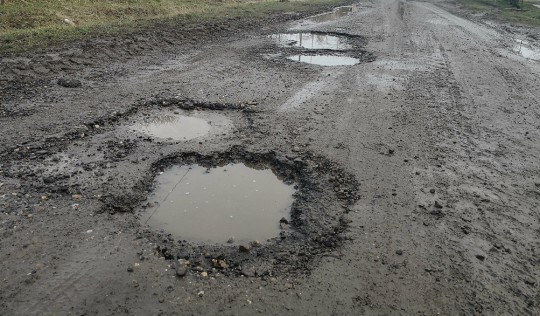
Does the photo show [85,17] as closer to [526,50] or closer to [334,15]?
[334,15]

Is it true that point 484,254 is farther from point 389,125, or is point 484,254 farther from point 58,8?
point 58,8

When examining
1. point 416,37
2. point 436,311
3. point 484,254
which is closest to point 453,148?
point 484,254

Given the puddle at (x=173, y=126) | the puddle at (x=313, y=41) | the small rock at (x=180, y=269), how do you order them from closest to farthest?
1. the small rock at (x=180, y=269)
2. the puddle at (x=173, y=126)
3. the puddle at (x=313, y=41)

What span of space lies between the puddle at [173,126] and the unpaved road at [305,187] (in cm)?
27

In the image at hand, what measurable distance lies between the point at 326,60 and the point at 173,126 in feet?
20.0

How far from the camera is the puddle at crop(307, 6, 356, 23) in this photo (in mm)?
18780

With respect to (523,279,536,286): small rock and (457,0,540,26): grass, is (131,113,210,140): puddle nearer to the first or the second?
(523,279,536,286): small rock

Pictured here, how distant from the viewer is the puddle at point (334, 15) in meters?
18.8

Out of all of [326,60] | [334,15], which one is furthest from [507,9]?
[326,60]

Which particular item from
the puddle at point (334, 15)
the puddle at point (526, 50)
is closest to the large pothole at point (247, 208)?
the puddle at point (526, 50)

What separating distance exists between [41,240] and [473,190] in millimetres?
5224

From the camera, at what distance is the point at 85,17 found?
14.1 m

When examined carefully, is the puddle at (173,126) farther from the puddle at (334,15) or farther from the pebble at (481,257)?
the puddle at (334,15)

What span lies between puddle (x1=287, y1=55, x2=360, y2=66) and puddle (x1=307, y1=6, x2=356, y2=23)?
708 cm
